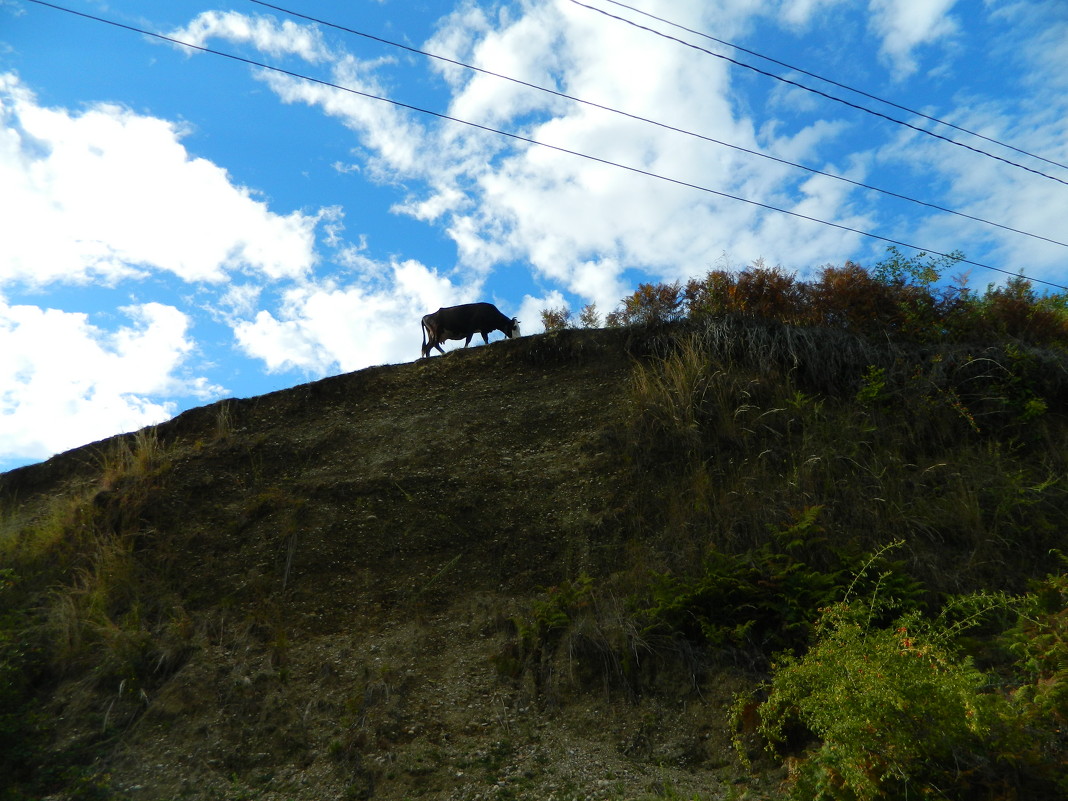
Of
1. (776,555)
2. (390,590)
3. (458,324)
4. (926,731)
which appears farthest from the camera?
(458,324)

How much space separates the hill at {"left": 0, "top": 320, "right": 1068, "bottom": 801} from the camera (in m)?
6.83

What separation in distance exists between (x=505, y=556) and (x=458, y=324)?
26.0ft

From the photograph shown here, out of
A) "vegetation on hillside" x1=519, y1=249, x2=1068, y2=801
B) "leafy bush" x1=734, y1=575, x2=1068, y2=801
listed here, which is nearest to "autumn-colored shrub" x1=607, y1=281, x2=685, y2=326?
"vegetation on hillside" x1=519, y1=249, x2=1068, y2=801

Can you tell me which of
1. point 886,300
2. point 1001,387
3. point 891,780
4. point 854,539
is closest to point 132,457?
point 854,539

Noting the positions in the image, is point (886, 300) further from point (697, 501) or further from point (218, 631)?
point (218, 631)

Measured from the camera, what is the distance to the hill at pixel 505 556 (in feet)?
22.4

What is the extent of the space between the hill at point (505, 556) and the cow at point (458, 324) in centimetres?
338

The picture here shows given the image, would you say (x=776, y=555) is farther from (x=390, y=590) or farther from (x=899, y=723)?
(x=390, y=590)

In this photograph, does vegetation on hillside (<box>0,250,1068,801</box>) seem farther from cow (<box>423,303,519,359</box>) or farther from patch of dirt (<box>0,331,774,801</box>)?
cow (<box>423,303,519,359</box>)

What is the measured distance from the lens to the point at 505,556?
30.4ft

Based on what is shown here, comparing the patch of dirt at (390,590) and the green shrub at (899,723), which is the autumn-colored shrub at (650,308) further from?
the green shrub at (899,723)

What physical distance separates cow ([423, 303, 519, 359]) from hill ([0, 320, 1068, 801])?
11.1 feet

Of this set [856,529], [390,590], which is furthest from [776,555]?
[390,590]

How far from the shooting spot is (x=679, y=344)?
1162 centimetres
